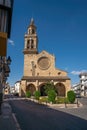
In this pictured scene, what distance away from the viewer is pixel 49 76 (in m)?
76.6

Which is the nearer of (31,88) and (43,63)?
(31,88)

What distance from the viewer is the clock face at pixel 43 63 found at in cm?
7838

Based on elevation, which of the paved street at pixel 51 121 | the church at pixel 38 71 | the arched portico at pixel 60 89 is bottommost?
the paved street at pixel 51 121

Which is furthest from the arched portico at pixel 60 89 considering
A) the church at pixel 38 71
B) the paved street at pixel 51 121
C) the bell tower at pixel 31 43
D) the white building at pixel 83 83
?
the paved street at pixel 51 121

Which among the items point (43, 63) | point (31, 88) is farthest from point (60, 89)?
point (43, 63)

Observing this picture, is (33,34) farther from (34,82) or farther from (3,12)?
(3,12)

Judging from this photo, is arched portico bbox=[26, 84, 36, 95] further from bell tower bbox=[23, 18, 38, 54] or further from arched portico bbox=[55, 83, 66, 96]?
bell tower bbox=[23, 18, 38, 54]

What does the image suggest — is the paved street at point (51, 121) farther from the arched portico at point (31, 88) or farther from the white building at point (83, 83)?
the white building at point (83, 83)

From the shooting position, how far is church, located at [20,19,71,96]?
73938mm

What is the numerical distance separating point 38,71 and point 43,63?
343 cm

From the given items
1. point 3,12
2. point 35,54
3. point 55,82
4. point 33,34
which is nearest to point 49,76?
point 55,82

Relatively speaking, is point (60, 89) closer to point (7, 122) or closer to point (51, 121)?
point (51, 121)

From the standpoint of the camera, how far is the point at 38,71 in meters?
77.7

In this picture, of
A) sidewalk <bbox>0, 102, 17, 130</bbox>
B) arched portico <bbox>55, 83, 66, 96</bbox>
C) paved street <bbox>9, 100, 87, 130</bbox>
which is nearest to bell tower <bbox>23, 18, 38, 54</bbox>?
arched portico <bbox>55, 83, 66, 96</bbox>
